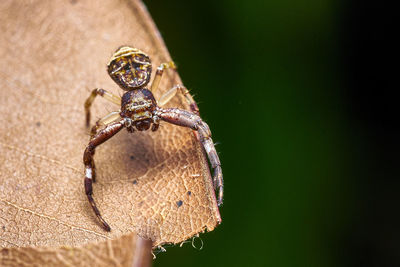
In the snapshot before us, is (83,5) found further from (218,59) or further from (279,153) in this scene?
(279,153)

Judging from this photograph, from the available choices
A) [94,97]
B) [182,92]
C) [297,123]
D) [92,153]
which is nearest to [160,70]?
[182,92]

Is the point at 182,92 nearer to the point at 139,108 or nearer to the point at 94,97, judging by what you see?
the point at 139,108

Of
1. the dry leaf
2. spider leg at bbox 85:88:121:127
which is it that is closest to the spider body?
spider leg at bbox 85:88:121:127

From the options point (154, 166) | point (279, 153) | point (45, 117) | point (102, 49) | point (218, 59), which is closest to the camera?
point (154, 166)

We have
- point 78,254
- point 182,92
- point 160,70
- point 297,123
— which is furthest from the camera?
point 297,123

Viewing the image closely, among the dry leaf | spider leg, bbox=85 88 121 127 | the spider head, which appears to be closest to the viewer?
the dry leaf

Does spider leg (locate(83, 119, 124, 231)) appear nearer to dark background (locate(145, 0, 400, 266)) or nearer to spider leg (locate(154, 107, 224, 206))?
spider leg (locate(154, 107, 224, 206))

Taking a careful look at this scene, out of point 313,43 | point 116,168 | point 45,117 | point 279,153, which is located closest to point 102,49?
point 45,117
